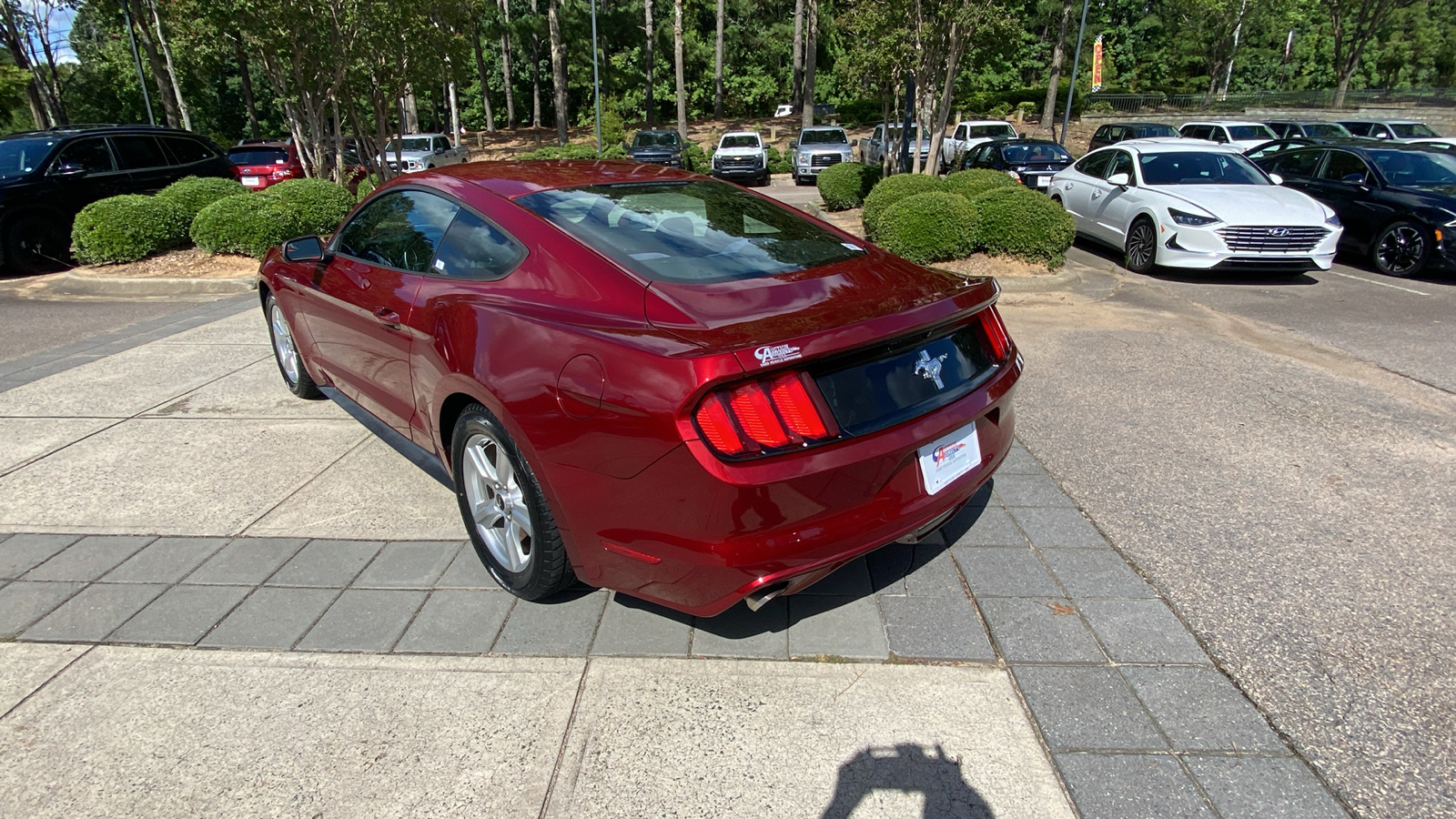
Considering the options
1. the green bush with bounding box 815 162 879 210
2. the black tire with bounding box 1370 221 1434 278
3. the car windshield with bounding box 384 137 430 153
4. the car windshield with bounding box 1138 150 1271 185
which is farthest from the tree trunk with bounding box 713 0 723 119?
the black tire with bounding box 1370 221 1434 278

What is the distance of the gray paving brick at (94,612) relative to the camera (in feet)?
9.46

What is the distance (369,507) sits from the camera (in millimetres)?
3777

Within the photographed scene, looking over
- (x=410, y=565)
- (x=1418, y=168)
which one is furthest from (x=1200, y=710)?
(x=1418, y=168)

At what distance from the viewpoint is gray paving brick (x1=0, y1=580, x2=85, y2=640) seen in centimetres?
294

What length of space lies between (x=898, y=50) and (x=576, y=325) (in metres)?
10.8

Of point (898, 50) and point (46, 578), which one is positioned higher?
point (898, 50)

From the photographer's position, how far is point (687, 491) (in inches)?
86.7

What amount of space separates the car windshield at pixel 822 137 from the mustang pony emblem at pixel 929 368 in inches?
881

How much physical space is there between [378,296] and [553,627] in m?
A: 1.70

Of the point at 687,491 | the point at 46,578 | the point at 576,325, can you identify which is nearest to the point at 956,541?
Answer: the point at 687,491

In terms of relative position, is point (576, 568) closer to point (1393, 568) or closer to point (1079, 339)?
point (1393, 568)

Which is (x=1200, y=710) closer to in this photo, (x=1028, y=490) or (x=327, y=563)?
(x=1028, y=490)

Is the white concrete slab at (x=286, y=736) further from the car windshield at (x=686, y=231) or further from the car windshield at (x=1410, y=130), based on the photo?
the car windshield at (x=1410, y=130)

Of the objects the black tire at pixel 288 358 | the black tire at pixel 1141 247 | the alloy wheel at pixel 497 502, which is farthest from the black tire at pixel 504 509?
the black tire at pixel 1141 247
